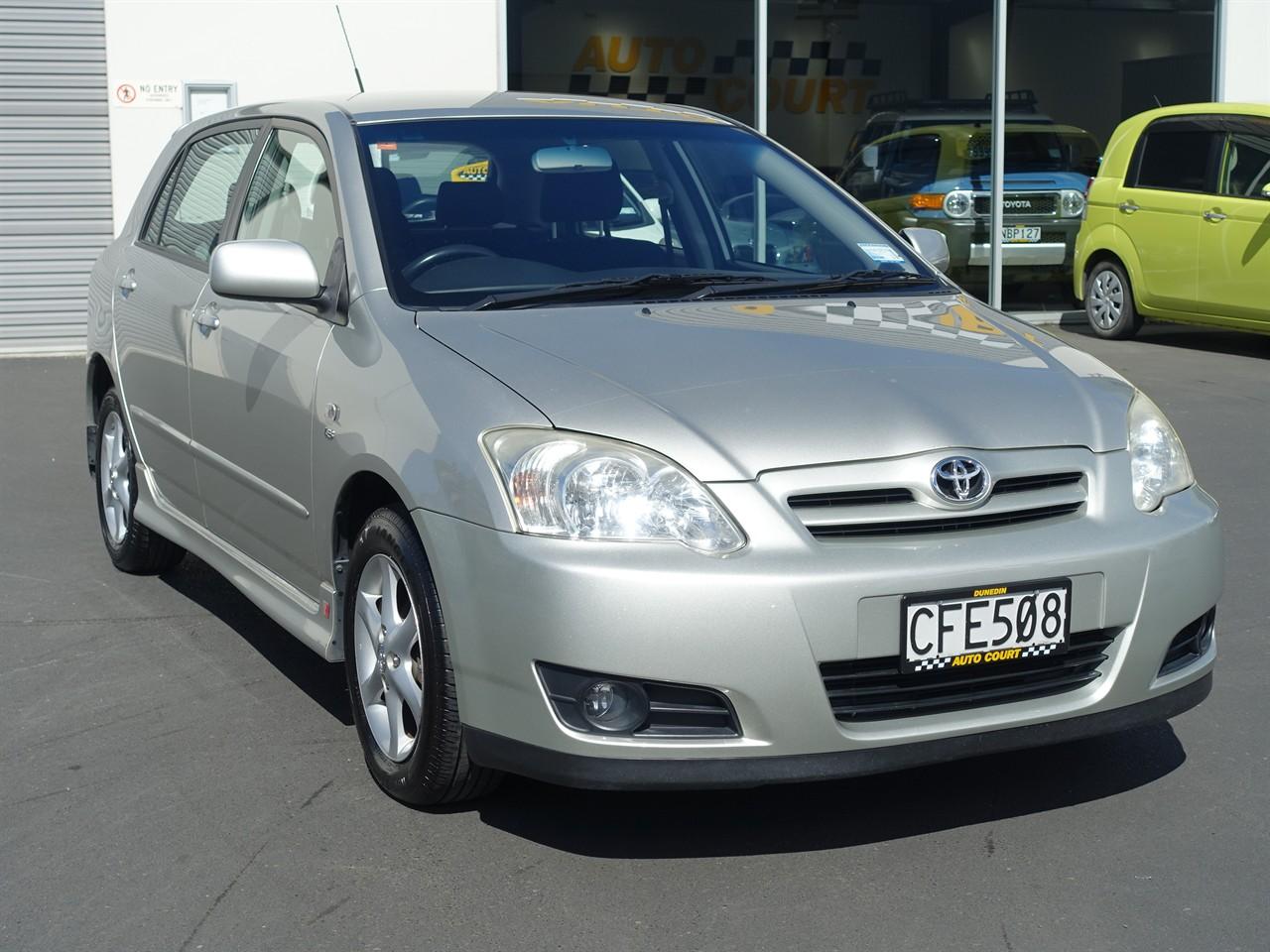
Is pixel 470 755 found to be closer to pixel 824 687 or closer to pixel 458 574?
pixel 458 574

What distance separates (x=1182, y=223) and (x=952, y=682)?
9.48m

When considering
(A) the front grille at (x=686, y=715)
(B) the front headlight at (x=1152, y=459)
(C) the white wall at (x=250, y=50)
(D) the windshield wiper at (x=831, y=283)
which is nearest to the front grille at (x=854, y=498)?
(A) the front grille at (x=686, y=715)

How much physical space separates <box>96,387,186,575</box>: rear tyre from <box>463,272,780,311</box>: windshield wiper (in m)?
2.28

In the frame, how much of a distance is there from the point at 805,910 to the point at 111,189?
1114 centimetres

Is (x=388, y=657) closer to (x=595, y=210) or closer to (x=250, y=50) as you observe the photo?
(x=595, y=210)

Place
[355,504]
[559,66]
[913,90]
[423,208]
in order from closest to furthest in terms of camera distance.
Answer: [355,504]
[423,208]
[559,66]
[913,90]

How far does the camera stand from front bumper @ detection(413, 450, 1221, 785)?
3.06m

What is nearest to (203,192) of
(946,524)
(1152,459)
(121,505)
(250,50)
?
(121,505)

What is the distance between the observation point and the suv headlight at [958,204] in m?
14.3

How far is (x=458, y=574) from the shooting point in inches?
128

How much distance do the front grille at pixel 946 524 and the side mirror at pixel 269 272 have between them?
1.49 meters

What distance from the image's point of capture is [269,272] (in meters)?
3.97

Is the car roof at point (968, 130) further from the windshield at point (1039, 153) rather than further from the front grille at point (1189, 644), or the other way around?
the front grille at point (1189, 644)

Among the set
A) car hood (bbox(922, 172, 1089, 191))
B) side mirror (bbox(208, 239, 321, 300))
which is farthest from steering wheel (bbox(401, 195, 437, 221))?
car hood (bbox(922, 172, 1089, 191))
